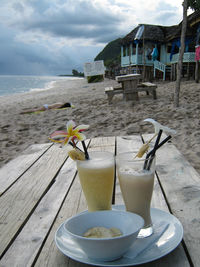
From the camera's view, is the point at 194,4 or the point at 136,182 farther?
the point at 194,4

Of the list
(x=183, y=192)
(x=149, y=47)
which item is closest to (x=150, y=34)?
(x=149, y=47)

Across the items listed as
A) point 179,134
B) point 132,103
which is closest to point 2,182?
point 179,134

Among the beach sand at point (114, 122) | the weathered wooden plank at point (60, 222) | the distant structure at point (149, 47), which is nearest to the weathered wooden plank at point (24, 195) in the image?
the weathered wooden plank at point (60, 222)

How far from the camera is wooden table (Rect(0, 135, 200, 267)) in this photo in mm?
827

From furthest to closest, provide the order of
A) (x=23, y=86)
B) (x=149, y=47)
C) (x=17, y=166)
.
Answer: (x=23, y=86), (x=149, y=47), (x=17, y=166)

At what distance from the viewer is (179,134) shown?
4.66 meters

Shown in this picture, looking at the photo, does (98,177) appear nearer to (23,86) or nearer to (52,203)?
(52,203)

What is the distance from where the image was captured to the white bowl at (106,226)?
697 mm

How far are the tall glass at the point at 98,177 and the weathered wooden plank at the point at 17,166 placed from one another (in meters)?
0.60

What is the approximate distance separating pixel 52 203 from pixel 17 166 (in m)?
0.75

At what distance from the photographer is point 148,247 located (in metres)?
0.82

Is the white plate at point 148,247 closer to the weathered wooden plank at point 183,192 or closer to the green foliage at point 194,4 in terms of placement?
the weathered wooden plank at point 183,192

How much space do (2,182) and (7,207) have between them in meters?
0.36

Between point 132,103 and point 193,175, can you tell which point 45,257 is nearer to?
point 193,175
